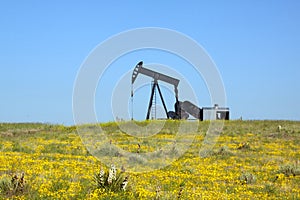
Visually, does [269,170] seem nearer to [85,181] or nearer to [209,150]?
[209,150]

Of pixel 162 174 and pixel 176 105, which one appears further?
pixel 176 105

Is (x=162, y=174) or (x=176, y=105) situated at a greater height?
(x=176, y=105)

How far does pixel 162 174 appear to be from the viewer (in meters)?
13.4

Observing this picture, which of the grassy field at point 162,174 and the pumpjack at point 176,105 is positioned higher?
the pumpjack at point 176,105

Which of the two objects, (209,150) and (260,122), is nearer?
(209,150)

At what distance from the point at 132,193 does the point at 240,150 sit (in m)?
12.3

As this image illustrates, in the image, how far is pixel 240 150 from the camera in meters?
20.5

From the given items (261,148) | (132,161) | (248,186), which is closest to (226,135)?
(261,148)

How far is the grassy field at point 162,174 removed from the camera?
9320 mm

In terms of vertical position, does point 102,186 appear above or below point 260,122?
below

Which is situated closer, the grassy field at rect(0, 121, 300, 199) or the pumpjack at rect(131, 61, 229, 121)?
the grassy field at rect(0, 121, 300, 199)

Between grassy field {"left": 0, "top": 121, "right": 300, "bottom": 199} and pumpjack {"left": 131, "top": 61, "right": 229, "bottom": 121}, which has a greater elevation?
pumpjack {"left": 131, "top": 61, "right": 229, "bottom": 121}

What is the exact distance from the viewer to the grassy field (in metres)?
9.32

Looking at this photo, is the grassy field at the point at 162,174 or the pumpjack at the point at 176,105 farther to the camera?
the pumpjack at the point at 176,105
